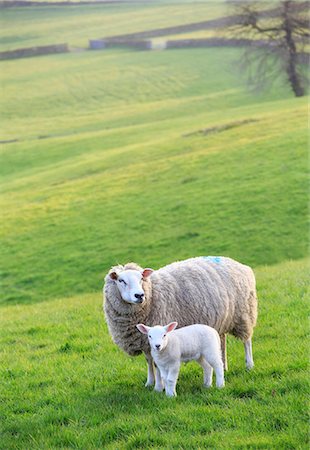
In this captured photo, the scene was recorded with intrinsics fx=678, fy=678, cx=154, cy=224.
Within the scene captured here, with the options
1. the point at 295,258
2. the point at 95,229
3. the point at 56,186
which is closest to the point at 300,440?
the point at 295,258

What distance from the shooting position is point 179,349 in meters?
6.90

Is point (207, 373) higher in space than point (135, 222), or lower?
higher

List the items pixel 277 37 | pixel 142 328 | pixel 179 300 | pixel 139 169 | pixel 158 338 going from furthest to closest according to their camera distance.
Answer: pixel 277 37 → pixel 139 169 → pixel 179 300 → pixel 142 328 → pixel 158 338

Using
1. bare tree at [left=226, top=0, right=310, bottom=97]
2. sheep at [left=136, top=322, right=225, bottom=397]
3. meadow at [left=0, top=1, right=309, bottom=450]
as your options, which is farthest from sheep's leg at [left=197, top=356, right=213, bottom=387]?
bare tree at [left=226, top=0, right=310, bottom=97]

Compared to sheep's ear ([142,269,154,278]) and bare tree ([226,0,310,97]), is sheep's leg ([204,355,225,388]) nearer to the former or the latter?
sheep's ear ([142,269,154,278])

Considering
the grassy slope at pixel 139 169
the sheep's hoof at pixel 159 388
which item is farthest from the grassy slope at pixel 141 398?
the grassy slope at pixel 139 169

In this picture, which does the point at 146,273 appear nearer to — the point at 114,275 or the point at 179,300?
the point at 114,275

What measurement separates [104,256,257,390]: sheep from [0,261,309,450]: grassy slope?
0.48m

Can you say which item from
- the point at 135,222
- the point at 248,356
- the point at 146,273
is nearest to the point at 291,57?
the point at 135,222

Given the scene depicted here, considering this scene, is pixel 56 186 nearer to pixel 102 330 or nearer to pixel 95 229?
pixel 95 229

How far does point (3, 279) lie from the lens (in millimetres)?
21453

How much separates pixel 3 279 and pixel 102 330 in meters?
11.8

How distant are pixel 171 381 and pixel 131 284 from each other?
3.67 ft

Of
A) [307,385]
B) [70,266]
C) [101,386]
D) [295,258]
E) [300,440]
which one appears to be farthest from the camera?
[70,266]
